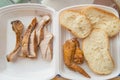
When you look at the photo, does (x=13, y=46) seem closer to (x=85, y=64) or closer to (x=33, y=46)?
(x=33, y=46)

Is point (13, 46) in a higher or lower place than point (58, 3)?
lower

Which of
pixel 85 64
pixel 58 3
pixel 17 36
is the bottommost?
pixel 85 64

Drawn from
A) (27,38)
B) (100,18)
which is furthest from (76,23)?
(27,38)

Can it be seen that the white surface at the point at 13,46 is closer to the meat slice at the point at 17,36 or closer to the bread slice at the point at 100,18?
the meat slice at the point at 17,36

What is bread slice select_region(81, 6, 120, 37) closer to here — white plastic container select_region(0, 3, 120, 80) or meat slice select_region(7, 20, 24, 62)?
white plastic container select_region(0, 3, 120, 80)

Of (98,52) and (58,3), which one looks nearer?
(98,52)

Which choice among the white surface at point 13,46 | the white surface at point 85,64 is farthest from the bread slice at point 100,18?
the white surface at point 13,46

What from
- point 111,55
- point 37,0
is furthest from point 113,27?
point 37,0
